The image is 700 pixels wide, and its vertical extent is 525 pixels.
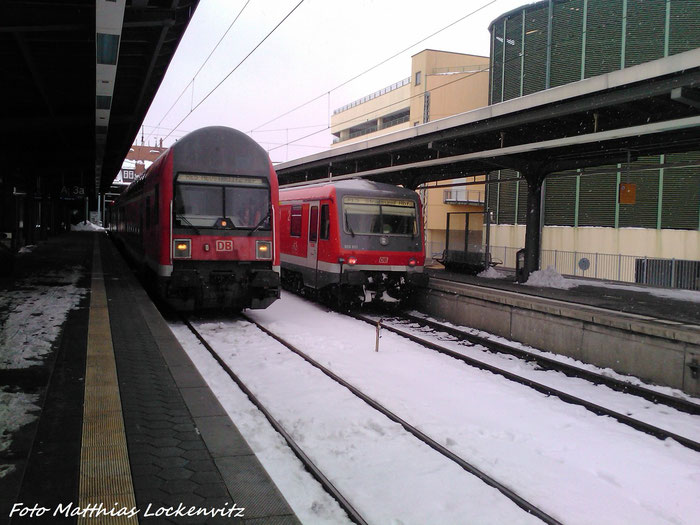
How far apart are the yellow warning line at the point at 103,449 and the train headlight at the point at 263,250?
427cm

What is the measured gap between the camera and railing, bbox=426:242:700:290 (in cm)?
1844

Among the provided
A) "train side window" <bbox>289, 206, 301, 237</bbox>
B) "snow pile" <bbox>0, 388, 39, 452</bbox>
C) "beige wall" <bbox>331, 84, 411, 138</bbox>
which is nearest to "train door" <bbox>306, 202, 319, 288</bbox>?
"train side window" <bbox>289, 206, 301, 237</bbox>

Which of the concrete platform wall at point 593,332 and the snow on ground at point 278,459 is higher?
the concrete platform wall at point 593,332

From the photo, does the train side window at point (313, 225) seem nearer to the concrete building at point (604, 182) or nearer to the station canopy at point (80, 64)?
the station canopy at point (80, 64)

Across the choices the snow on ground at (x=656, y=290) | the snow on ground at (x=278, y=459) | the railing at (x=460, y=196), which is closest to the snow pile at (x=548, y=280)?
the snow on ground at (x=656, y=290)

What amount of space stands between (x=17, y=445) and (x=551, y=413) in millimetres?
5538

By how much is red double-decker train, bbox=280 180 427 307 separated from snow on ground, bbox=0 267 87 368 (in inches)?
206

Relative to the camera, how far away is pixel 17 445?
3982mm

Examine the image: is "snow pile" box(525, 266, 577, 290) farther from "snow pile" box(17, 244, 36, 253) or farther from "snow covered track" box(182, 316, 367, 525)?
"snow pile" box(17, 244, 36, 253)

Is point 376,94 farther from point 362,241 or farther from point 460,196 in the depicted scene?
point 362,241

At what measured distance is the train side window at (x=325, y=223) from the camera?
12962 millimetres

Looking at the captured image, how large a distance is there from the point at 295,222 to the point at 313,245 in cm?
183

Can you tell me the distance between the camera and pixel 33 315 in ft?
29.8

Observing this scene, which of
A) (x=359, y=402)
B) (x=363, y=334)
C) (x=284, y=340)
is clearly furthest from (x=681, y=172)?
(x=359, y=402)
